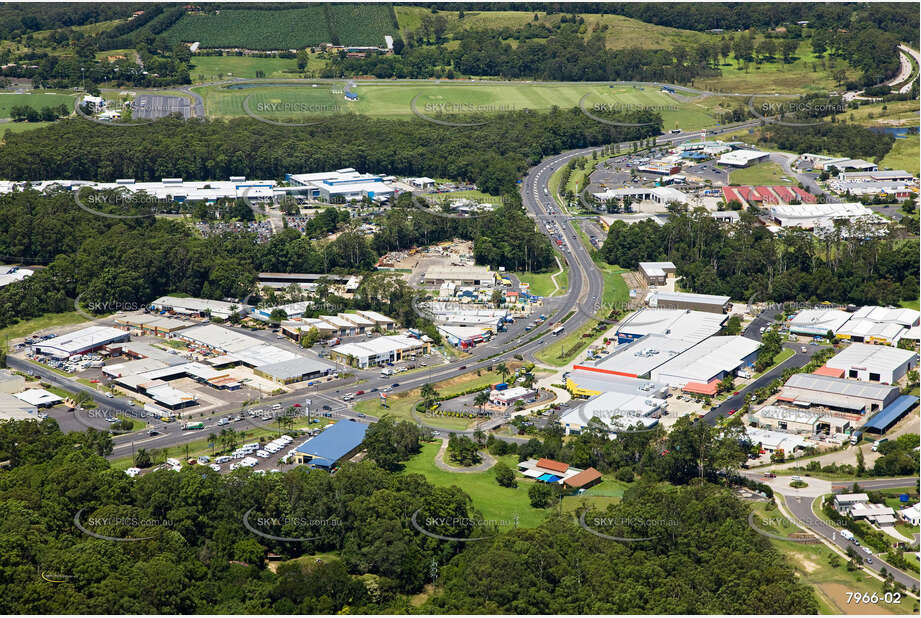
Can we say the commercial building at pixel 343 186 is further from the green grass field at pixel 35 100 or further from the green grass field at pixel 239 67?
the green grass field at pixel 239 67

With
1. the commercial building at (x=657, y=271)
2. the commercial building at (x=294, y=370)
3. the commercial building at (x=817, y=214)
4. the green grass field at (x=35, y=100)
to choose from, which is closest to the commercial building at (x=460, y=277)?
the commercial building at (x=657, y=271)

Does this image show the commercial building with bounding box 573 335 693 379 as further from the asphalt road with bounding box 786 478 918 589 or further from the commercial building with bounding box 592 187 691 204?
the commercial building with bounding box 592 187 691 204

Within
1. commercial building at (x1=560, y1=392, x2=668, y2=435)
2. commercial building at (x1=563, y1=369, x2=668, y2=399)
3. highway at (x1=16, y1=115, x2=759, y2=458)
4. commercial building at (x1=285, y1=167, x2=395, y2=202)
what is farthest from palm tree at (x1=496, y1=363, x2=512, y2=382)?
commercial building at (x1=285, y1=167, x2=395, y2=202)

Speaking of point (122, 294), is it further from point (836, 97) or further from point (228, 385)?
point (836, 97)

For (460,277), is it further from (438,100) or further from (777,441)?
(438,100)

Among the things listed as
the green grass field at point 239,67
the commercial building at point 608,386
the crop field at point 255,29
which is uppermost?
the crop field at point 255,29

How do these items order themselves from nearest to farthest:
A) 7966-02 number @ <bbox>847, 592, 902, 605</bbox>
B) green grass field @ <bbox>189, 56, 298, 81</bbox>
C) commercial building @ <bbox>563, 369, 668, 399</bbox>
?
7966-02 number @ <bbox>847, 592, 902, 605</bbox>
commercial building @ <bbox>563, 369, 668, 399</bbox>
green grass field @ <bbox>189, 56, 298, 81</bbox>

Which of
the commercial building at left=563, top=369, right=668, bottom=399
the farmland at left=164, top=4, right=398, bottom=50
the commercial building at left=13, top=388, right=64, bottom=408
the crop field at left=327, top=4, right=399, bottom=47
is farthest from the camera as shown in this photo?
the crop field at left=327, top=4, right=399, bottom=47
